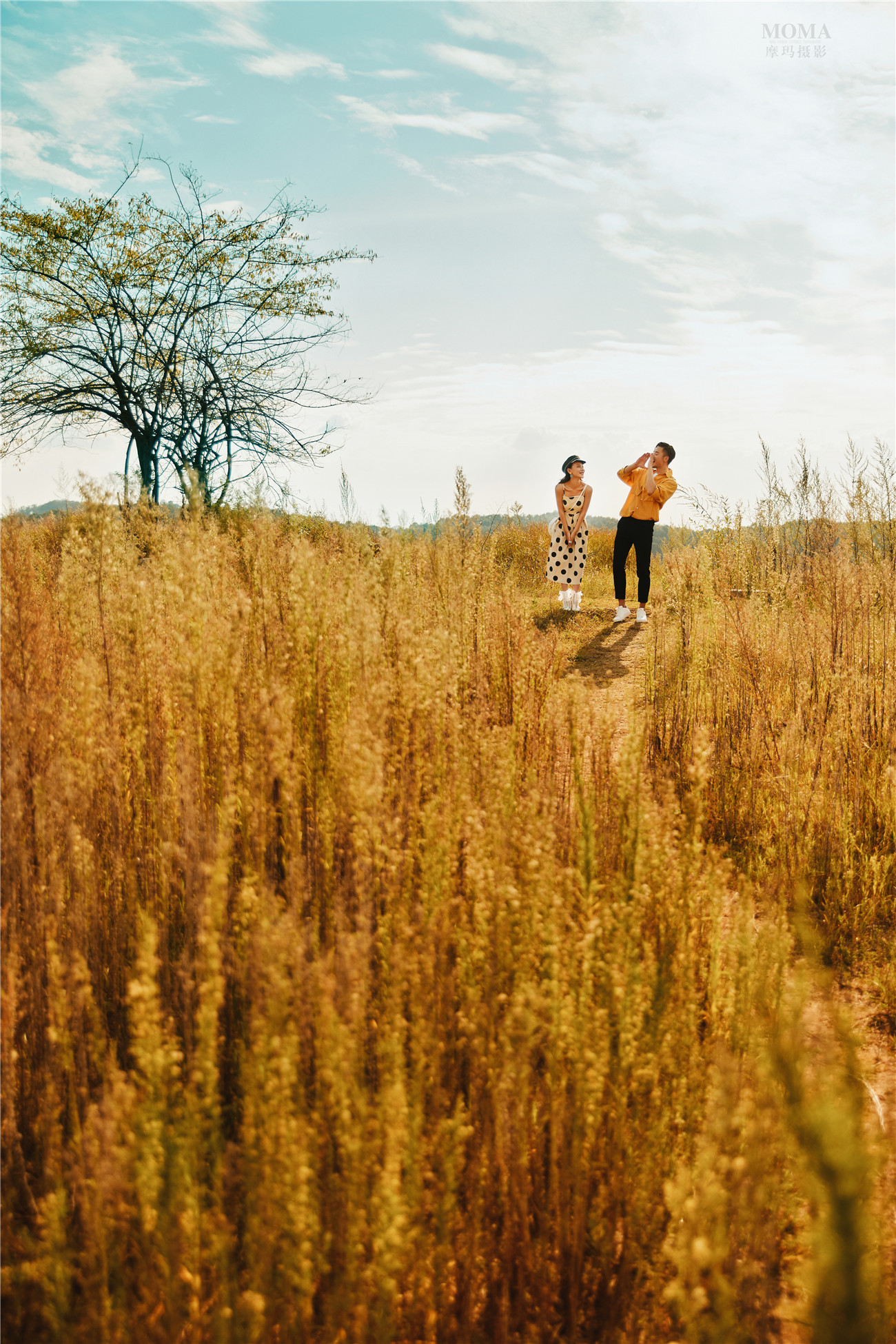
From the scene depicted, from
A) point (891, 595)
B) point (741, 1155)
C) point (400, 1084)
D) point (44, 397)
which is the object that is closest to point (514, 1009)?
point (400, 1084)

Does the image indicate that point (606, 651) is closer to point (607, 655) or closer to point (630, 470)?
point (607, 655)

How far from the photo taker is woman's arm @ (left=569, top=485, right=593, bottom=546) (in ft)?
28.9

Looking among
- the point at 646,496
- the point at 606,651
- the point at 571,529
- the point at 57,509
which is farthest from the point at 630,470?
Answer: the point at 57,509

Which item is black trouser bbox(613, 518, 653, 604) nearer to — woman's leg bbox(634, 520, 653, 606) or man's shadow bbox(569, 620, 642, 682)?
woman's leg bbox(634, 520, 653, 606)

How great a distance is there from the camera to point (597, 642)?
25.3 ft

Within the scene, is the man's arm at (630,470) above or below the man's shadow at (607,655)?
above

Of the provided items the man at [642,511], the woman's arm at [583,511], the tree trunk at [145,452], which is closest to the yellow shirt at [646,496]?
the man at [642,511]

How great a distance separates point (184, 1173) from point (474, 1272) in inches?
24.4

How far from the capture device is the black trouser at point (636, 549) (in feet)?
27.3

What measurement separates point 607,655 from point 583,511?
7.98 ft

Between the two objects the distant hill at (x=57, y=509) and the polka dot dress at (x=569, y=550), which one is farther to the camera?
the polka dot dress at (x=569, y=550)

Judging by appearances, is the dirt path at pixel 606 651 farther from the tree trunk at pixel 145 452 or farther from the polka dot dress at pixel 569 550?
the tree trunk at pixel 145 452

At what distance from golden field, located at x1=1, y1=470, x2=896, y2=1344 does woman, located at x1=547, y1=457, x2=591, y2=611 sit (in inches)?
239

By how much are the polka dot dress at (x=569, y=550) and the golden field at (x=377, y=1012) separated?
607cm
